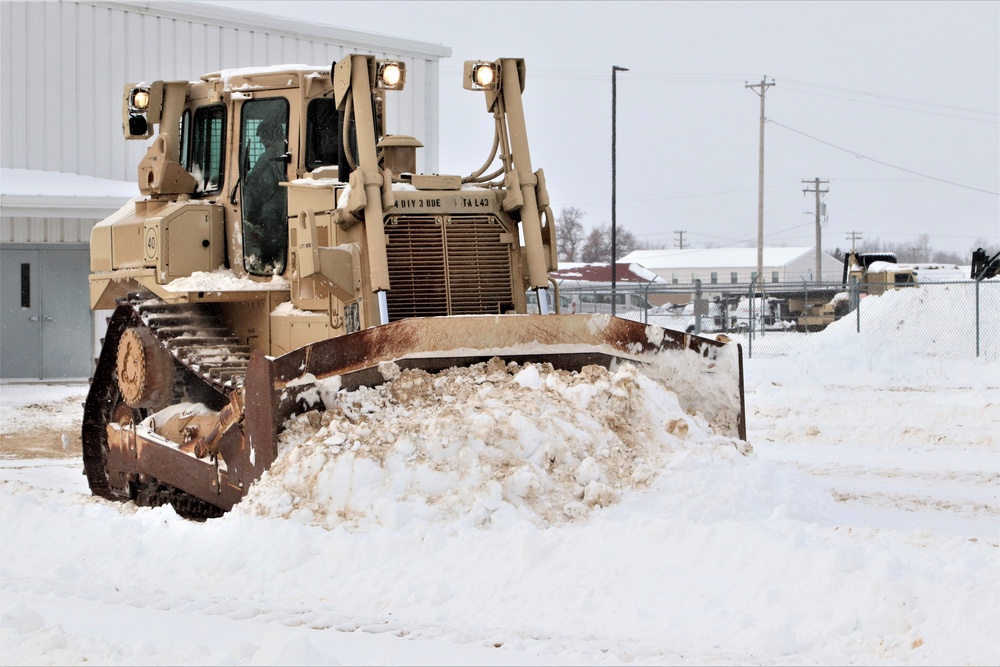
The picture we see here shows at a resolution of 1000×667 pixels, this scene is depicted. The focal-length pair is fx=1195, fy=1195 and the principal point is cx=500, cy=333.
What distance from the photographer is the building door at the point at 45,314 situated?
66.1ft

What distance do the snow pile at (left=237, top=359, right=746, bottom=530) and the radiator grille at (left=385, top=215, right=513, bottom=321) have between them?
36.3 inches

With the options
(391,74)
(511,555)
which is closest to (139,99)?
(391,74)

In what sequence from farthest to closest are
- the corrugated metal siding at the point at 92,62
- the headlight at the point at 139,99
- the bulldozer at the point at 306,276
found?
the corrugated metal siding at the point at 92,62, the headlight at the point at 139,99, the bulldozer at the point at 306,276

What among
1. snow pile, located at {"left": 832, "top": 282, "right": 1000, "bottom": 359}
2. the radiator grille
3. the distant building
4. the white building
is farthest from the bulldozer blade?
the white building

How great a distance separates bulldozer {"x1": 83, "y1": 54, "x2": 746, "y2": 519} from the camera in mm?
8250

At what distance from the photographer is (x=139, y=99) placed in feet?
33.3

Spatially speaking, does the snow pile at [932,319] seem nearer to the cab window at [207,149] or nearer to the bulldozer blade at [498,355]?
the bulldozer blade at [498,355]

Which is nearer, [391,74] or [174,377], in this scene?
[391,74]

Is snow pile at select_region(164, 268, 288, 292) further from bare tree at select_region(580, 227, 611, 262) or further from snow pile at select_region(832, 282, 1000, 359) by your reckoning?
bare tree at select_region(580, 227, 611, 262)

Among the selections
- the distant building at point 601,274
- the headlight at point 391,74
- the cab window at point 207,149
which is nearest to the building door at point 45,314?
the cab window at point 207,149

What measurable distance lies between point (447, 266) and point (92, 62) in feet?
47.2

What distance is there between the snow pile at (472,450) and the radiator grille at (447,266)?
3.02ft

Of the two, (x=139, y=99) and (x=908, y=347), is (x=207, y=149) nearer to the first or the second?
(x=139, y=99)

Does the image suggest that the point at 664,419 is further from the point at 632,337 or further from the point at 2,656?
the point at 2,656
